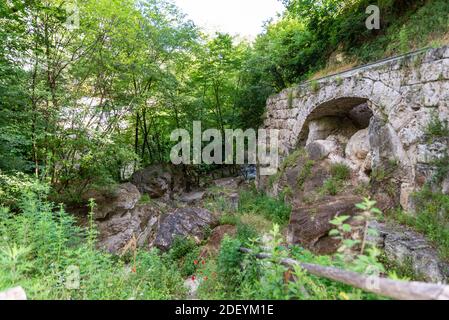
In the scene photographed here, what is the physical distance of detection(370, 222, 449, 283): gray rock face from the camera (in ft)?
10.6

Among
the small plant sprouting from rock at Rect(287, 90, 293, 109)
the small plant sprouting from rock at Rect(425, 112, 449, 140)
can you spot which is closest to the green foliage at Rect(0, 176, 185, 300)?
the small plant sprouting from rock at Rect(425, 112, 449, 140)

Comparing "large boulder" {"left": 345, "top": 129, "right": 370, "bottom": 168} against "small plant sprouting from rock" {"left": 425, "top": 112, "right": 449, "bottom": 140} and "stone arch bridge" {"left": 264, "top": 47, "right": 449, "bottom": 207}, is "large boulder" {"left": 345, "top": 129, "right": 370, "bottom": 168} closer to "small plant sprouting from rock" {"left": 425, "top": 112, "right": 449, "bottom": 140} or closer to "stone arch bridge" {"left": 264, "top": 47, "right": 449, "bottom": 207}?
"stone arch bridge" {"left": 264, "top": 47, "right": 449, "bottom": 207}

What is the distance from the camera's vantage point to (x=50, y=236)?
9.74ft

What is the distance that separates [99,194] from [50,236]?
17.0 feet

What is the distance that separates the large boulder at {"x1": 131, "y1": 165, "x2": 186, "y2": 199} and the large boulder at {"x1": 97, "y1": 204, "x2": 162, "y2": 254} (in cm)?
177

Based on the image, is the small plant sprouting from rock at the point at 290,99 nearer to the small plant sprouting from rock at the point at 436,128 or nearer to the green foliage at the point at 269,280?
the small plant sprouting from rock at the point at 436,128

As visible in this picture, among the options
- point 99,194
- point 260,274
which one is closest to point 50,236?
point 260,274

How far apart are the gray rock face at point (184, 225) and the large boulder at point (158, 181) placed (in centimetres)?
417

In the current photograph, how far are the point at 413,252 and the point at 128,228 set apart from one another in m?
6.64

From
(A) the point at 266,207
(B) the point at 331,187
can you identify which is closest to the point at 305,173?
(B) the point at 331,187

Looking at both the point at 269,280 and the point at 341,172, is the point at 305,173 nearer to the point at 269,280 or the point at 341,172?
the point at 341,172

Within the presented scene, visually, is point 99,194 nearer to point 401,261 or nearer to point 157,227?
point 157,227

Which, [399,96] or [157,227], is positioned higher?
[399,96]

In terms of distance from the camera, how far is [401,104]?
15.0ft
